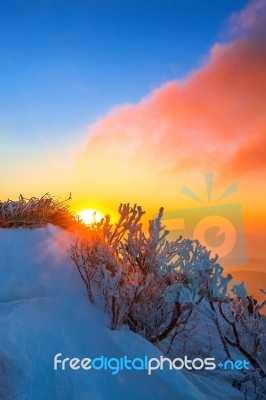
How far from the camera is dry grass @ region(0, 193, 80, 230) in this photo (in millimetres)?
5594

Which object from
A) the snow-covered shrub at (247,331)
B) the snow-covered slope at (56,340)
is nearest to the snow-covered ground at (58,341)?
the snow-covered slope at (56,340)

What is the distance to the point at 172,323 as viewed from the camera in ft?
14.2

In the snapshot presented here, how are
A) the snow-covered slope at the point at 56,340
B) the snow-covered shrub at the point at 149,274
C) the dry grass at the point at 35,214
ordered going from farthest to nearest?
the dry grass at the point at 35,214 < the snow-covered shrub at the point at 149,274 < the snow-covered slope at the point at 56,340

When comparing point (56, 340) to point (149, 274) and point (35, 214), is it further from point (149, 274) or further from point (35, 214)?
point (35, 214)

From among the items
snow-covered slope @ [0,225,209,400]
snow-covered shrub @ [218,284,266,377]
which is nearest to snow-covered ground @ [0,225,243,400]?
snow-covered slope @ [0,225,209,400]

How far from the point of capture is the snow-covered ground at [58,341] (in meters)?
2.72

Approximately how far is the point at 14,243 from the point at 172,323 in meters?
2.45

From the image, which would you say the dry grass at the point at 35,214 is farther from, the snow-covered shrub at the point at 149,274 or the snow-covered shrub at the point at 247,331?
the snow-covered shrub at the point at 247,331

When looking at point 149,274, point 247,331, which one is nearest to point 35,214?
point 149,274

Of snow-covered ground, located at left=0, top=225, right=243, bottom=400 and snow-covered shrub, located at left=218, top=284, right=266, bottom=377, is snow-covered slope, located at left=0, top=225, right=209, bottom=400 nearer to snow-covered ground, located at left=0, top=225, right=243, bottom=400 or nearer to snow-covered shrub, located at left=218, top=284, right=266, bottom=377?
snow-covered ground, located at left=0, top=225, right=243, bottom=400

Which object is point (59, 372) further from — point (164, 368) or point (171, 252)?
point (171, 252)

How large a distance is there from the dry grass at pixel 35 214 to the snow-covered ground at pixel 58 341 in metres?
0.53

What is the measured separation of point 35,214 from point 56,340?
2.99 metres

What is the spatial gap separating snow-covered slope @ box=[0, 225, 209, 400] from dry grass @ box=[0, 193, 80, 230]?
674 millimetres
